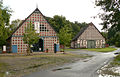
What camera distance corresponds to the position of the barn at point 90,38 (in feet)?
169

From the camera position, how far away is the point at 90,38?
171 feet

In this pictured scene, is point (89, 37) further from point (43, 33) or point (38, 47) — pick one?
point (38, 47)

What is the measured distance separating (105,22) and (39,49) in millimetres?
19932

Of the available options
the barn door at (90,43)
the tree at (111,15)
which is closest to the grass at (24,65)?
the tree at (111,15)

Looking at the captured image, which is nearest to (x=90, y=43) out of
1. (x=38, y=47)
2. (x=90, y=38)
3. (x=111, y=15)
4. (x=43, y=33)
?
(x=90, y=38)

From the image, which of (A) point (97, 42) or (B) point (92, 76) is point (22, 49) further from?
(A) point (97, 42)

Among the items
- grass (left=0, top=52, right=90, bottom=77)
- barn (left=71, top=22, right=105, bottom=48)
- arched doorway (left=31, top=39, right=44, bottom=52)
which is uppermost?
barn (left=71, top=22, right=105, bottom=48)

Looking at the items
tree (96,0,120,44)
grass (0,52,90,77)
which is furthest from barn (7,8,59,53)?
tree (96,0,120,44)

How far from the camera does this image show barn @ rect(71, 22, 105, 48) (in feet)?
169

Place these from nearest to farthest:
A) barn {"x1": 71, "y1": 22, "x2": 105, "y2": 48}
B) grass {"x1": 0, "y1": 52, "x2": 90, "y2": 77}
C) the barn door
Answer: grass {"x1": 0, "y1": 52, "x2": 90, "y2": 77} < barn {"x1": 71, "y1": 22, "x2": 105, "y2": 48} < the barn door

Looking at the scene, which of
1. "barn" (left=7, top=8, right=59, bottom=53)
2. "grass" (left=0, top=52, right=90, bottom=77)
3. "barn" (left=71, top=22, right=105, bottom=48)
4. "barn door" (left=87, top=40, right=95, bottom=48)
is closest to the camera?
"grass" (left=0, top=52, right=90, bottom=77)

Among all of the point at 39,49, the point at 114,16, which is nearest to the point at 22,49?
the point at 39,49

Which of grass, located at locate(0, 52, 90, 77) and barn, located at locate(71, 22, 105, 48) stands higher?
barn, located at locate(71, 22, 105, 48)

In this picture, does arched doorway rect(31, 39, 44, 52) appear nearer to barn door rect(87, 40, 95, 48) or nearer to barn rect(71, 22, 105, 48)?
barn rect(71, 22, 105, 48)
